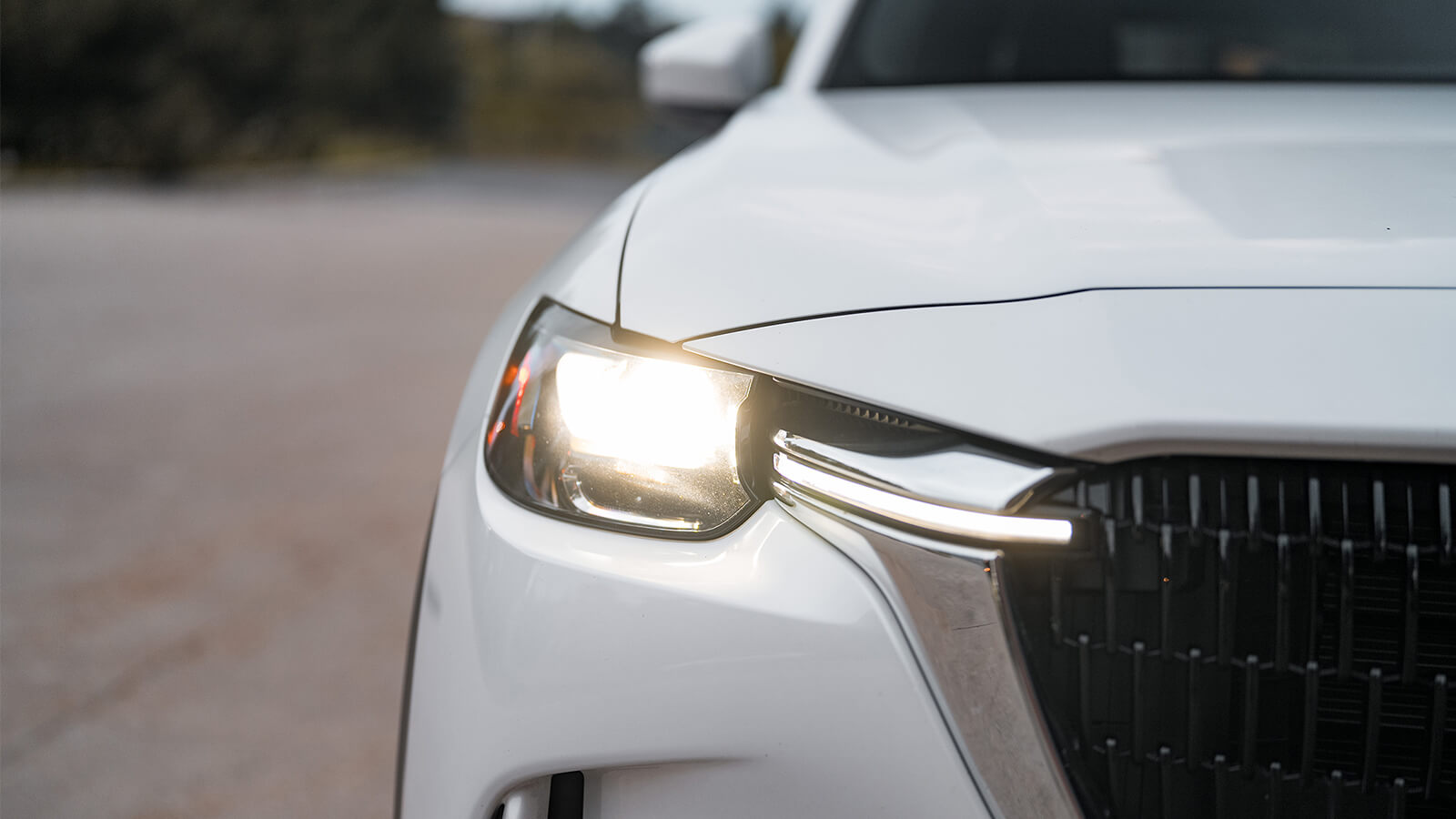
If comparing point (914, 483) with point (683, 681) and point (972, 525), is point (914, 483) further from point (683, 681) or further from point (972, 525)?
point (683, 681)

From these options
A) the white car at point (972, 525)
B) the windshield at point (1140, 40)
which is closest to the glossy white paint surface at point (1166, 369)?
the white car at point (972, 525)

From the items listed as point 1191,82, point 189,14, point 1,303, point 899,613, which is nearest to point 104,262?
point 1,303

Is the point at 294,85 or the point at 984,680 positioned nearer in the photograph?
the point at 984,680

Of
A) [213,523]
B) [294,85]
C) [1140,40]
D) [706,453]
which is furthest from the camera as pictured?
[294,85]

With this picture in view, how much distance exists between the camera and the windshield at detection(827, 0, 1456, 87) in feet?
6.15

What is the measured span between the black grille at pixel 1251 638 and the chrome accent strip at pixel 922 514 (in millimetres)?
17

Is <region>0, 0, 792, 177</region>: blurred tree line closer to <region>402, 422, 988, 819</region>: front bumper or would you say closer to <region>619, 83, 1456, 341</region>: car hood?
<region>619, 83, 1456, 341</region>: car hood

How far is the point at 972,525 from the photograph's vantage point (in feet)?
2.74

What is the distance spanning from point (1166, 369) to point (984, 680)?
0.26 meters

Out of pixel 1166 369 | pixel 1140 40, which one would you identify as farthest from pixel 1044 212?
pixel 1140 40

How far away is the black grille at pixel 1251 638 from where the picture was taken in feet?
2.63

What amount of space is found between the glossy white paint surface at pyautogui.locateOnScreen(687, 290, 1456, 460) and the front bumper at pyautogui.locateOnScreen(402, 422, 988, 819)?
0.14m

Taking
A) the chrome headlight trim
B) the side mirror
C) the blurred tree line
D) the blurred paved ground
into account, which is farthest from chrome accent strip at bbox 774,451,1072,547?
the blurred tree line

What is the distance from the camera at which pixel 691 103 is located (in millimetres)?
2342
